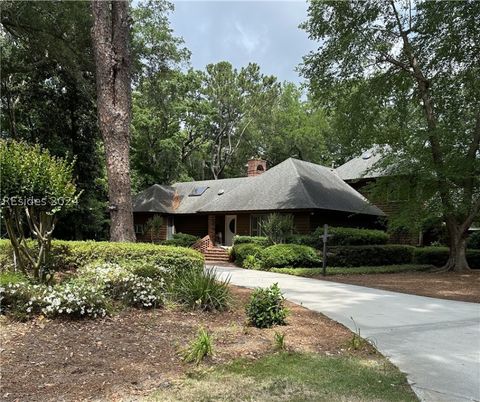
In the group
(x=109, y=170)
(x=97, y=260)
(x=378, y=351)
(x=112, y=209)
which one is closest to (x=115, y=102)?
(x=109, y=170)

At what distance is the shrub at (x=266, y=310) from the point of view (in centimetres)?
636

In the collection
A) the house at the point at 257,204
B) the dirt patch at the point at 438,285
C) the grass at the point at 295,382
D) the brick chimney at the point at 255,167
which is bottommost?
the grass at the point at 295,382

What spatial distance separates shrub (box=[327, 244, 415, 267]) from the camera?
706 inches

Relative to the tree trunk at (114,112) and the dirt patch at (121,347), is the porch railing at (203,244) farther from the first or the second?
the dirt patch at (121,347)

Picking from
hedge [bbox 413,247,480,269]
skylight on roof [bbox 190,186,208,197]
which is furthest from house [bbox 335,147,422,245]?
skylight on roof [bbox 190,186,208,197]

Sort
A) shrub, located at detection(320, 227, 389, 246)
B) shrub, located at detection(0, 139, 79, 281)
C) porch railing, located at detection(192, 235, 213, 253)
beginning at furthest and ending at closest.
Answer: porch railing, located at detection(192, 235, 213, 253), shrub, located at detection(320, 227, 389, 246), shrub, located at detection(0, 139, 79, 281)

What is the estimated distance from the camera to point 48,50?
58.6ft

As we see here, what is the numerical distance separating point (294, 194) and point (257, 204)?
6.82ft

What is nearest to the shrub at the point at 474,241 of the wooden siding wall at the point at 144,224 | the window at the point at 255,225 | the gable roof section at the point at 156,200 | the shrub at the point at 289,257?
the shrub at the point at 289,257

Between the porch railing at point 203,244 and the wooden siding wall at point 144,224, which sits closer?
the porch railing at point 203,244

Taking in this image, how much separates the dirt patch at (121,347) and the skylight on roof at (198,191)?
23693 mm

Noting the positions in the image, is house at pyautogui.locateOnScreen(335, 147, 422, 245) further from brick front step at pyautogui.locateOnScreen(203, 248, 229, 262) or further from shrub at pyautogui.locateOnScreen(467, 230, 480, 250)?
brick front step at pyautogui.locateOnScreen(203, 248, 229, 262)

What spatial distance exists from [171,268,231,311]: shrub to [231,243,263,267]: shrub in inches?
406

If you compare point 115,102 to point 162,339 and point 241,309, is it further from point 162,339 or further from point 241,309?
point 162,339
